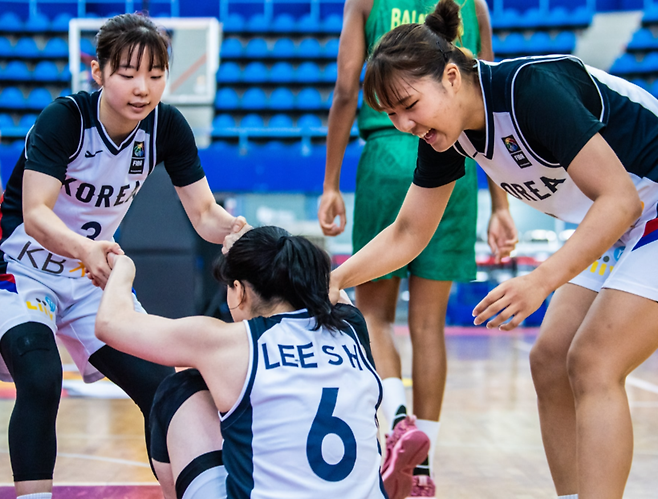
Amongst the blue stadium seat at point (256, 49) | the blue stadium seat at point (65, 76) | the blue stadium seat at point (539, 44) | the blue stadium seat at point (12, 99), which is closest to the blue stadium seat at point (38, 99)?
the blue stadium seat at point (12, 99)

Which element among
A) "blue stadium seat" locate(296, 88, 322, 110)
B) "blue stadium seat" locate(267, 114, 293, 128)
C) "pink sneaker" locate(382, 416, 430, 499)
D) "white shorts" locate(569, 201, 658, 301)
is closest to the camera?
"white shorts" locate(569, 201, 658, 301)

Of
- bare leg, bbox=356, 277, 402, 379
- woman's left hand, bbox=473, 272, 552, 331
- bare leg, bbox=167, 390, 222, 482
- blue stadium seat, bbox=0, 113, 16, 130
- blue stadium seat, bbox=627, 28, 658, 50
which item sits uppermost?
blue stadium seat, bbox=627, 28, 658, 50

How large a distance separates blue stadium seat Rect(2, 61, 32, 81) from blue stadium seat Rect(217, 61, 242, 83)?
125 inches

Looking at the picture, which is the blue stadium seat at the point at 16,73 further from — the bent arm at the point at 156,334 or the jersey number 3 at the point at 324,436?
the jersey number 3 at the point at 324,436

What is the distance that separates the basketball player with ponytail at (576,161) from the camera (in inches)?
47.8

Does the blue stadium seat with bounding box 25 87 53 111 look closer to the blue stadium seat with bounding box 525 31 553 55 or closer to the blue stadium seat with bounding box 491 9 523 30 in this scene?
the blue stadium seat with bounding box 491 9 523 30

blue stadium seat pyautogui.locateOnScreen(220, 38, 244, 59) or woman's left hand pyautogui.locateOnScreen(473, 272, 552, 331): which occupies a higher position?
woman's left hand pyautogui.locateOnScreen(473, 272, 552, 331)

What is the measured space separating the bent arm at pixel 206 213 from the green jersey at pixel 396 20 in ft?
2.14

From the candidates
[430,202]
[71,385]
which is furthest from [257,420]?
[71,385]

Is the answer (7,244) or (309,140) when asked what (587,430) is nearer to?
(7,244)

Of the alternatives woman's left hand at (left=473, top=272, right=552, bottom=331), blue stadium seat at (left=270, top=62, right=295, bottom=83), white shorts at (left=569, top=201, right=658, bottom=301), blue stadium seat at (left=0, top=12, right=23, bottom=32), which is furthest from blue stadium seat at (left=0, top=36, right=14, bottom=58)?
woman's left hand at (left=473, top=272, right=552, bottom=331)

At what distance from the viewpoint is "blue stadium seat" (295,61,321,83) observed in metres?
11.2

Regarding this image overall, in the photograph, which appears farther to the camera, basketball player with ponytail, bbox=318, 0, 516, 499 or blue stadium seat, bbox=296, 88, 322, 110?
blue stadium seat, bbox=296, 88, 322, 110

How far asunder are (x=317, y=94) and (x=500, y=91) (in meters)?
10.0
